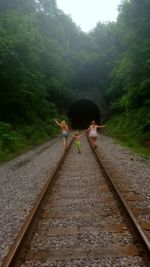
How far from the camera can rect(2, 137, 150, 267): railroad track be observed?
→ 4.78m

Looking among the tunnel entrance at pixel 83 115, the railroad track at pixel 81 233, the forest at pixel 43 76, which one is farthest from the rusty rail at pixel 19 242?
the tunnel entrance at pixel 83 115

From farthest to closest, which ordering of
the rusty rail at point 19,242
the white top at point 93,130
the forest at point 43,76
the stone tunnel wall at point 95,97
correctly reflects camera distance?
the stone tunnel wall at point 95,97, the forest at point 43,76, the white top at point 93,130, the rusty rail at point 19,242

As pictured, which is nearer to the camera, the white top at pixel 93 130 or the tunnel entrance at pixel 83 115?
the white top at pixel 93 130

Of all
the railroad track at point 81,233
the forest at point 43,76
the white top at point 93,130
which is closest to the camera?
the railroad track at point 81,233

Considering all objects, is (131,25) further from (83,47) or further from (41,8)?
(83,47)

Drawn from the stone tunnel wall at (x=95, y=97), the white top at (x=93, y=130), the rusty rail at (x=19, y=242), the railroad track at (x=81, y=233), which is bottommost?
the railroad track at (x=81, y=233)

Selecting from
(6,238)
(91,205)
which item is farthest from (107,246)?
(91,205)

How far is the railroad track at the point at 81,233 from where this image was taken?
4781 millimetres

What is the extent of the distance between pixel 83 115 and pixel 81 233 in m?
57.0

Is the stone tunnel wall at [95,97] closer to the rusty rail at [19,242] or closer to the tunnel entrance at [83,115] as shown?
the tunnel entrance at [83,115]

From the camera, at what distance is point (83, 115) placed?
62.6 meters

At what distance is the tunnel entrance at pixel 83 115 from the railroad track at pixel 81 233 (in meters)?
50.0

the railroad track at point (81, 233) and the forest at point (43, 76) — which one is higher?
the forest at point (43, 76)

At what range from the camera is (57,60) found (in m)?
44.9
